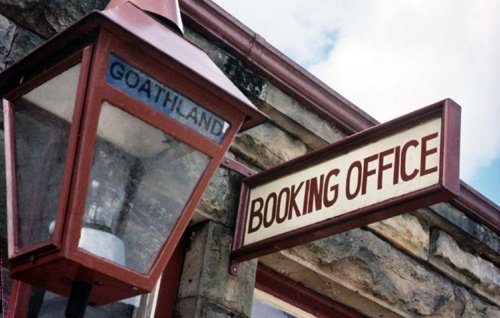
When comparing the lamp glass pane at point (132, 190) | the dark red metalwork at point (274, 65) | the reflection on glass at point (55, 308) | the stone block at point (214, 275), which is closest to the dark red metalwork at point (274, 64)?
the dark red metalwork at point (274, 65)

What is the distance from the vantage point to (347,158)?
113 inches

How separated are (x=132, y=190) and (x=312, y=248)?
1999mm

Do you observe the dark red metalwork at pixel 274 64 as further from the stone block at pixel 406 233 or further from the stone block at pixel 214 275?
the stone block at pixel 214 275

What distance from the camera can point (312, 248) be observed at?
368 centimetres

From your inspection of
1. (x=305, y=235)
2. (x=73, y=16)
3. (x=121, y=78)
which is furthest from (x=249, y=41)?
(x=121, y=78)

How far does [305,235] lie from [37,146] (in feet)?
4.10

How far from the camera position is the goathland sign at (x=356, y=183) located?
2527 mm

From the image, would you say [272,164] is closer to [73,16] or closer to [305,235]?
[305,235]

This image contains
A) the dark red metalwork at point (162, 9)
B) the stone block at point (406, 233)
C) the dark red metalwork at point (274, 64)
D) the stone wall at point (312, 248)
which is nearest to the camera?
the dark red metalwork at point (162, 9)

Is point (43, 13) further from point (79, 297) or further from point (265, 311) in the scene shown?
point (265, 311)

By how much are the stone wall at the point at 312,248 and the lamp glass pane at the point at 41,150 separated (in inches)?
28.5

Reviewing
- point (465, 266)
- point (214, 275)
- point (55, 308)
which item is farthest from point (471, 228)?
point (55, 308)

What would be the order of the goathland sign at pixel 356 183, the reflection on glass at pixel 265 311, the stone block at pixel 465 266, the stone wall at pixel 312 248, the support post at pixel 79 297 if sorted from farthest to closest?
the stone block at pixel 465 266 → the reflection on glass at pixel 265 311 → the stone wall at pixel 312 248 → the goathland sign at pixel 356 183 → the support post at pixel 79 297

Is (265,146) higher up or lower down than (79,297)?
higher up
